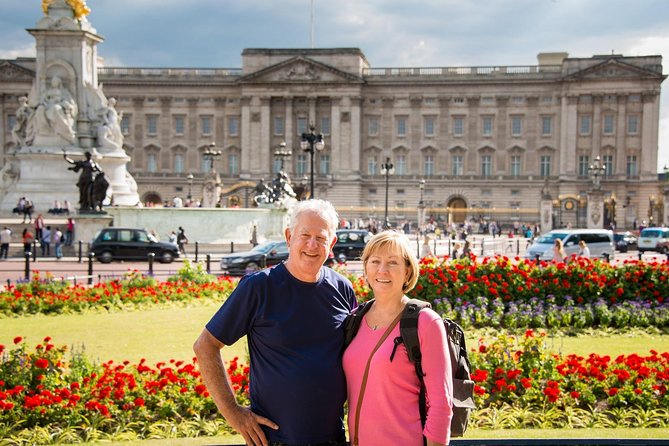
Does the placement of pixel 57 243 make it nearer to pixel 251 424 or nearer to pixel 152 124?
pixel 251 424

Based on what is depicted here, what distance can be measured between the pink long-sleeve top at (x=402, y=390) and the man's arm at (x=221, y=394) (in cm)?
53

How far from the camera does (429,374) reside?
12.5 ft

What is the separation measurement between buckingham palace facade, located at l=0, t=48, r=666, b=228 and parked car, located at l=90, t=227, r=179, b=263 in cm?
4755

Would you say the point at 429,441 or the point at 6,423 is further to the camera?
the point at 6,423

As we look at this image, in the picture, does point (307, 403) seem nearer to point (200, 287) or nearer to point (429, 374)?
point (429, 374)


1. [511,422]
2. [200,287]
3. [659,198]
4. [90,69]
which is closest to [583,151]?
A: [659,198]

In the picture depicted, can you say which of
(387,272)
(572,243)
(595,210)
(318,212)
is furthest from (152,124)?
(387,272)

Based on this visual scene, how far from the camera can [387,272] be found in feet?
13.4

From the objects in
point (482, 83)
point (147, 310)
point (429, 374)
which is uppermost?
point (482, 83)

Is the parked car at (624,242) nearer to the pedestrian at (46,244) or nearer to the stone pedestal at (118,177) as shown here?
the stone pedestal at (118,177)

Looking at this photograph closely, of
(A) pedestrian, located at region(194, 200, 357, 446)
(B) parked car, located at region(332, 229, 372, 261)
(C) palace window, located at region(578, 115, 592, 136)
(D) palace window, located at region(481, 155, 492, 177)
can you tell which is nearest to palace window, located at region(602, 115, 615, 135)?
(C) palace window, located at region(578, 115, 592, 136)

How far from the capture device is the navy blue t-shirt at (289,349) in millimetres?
4055

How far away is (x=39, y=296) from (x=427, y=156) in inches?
2609

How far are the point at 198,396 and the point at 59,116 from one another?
2861 centimetres
